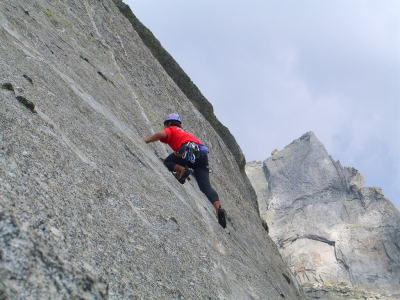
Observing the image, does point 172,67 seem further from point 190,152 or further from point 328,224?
point 328,224

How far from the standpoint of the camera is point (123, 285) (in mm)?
2504

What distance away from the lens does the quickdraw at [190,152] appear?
666 cm

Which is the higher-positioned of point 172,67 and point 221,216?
point 172,67

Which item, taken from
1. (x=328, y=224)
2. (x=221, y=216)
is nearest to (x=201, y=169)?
(x=221, y=216)

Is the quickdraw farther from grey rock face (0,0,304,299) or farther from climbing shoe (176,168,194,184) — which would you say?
grey rock face (0,0,304,299)

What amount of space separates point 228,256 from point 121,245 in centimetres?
284

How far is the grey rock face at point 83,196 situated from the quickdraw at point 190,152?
0.61 meters

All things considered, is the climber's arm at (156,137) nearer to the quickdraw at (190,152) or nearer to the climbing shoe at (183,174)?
the quickdraw at (190,152)

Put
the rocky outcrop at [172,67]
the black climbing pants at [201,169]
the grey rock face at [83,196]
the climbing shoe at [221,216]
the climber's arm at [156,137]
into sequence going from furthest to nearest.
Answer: the rocky outcrop at [172,67]
the black climbing pants at [201,169]
the climber's arm at [156,137]
the climbing shoe at [221,216]
the grey rock face at [83,196]

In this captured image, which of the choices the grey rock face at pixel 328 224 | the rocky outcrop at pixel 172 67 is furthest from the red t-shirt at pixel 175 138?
the grey rock face at pixel 328 224

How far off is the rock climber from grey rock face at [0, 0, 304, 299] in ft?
0.75

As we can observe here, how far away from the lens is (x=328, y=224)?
75.2 metres

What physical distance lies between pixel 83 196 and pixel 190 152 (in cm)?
377

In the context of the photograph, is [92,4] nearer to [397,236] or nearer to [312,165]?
[397,236]
